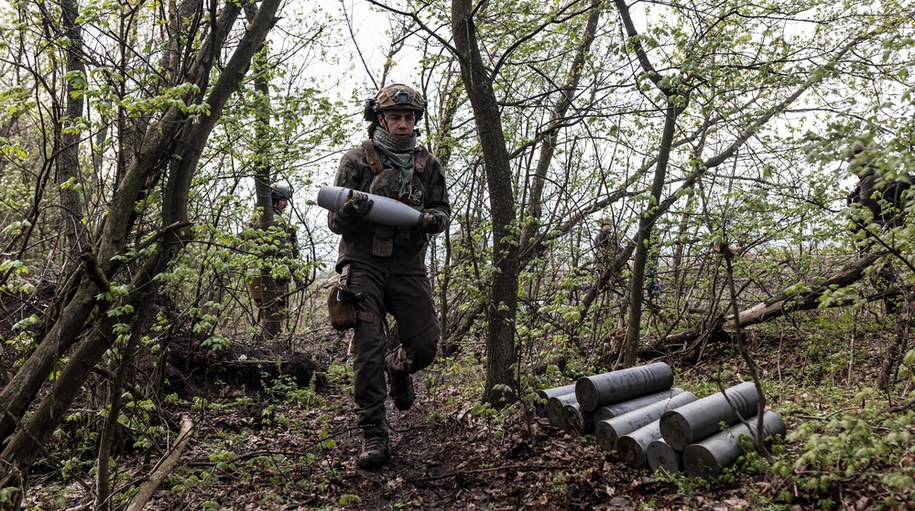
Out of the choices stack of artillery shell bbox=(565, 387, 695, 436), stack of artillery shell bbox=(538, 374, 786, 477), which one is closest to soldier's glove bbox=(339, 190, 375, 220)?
stack of artillery shell bbox=(538, 374, 786, 477)

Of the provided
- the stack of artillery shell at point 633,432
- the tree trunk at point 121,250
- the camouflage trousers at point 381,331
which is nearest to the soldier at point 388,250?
the camouflage trousers at point 381,331

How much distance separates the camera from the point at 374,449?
4125 mm

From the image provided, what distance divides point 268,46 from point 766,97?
5.16 meters

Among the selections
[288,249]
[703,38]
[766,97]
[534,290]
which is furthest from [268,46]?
[766,97]

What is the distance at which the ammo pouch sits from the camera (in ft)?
14.0

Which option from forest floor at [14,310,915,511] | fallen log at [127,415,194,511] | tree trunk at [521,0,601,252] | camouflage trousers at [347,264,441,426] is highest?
tree trunk at [521,0,601,252]

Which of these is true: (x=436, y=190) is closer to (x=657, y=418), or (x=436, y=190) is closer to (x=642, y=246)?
(x=642, y=246)

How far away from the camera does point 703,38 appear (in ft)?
14.8

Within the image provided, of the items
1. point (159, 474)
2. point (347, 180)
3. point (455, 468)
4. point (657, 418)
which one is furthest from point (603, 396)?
point (159, 474)

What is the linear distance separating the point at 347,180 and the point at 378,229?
1.52 ft

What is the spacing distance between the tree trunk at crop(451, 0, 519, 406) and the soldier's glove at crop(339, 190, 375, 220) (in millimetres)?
1141

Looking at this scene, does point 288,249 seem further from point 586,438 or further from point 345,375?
point 586,438

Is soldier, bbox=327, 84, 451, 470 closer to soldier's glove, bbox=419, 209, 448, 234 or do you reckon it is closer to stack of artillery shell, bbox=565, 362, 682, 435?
soldier's glove, bbox=419, 209, 448, 234

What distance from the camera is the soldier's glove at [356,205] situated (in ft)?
13.3
